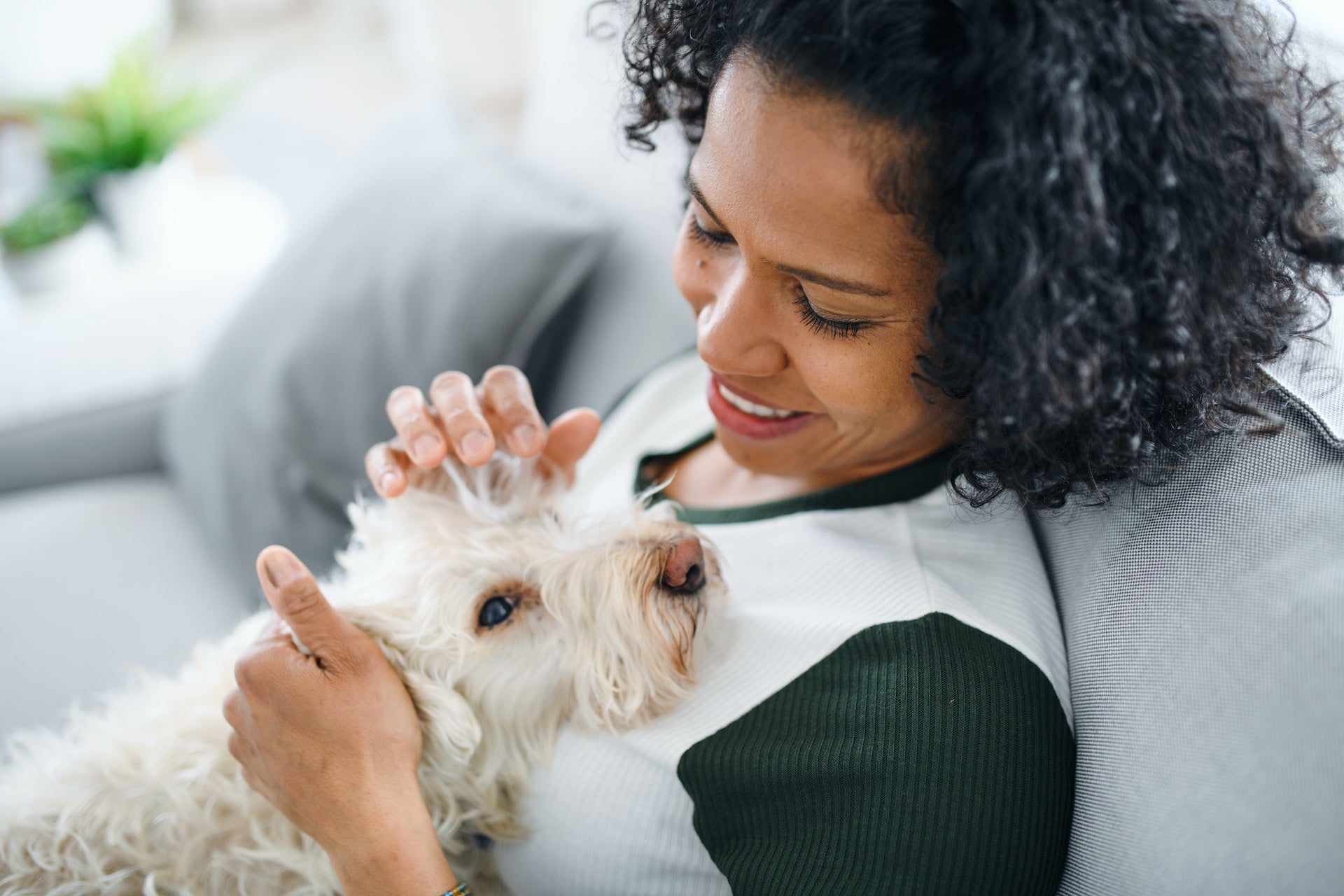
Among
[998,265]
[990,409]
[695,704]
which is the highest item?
[998,265]

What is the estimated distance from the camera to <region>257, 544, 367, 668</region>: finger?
38.2 inches

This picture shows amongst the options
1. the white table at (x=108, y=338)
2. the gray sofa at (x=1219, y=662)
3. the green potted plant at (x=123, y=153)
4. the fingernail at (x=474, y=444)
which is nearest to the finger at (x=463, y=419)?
the fingernail at (x=474, y=444)

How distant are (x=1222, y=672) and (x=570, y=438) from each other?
0.87m

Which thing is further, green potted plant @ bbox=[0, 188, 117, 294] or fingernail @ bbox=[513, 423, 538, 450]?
green potted plant @ bbox=[0, 188, 117, 294]

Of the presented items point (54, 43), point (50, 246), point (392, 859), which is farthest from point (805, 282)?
point (54, 43)

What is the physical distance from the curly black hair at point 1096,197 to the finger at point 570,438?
0.56 meters

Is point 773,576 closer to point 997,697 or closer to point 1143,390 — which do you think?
point 997,697

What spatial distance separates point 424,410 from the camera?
122cm

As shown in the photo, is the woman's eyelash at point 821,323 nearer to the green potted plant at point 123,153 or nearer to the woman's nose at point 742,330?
the woman's nose at point 742,330

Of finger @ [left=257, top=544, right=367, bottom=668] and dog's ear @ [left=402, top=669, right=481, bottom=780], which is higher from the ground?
finger @ [left=257, top=544, right=367, bottom=668]

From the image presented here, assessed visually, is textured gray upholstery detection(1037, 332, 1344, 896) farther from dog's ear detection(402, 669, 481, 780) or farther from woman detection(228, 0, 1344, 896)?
dog's ear detection(402, 669, 481, 780)

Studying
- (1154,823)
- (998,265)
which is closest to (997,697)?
(1154,823)

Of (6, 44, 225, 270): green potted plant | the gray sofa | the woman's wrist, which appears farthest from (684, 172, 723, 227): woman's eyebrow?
(6, 44, 225, 270): green potted plant

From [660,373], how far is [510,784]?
695 millimetres
